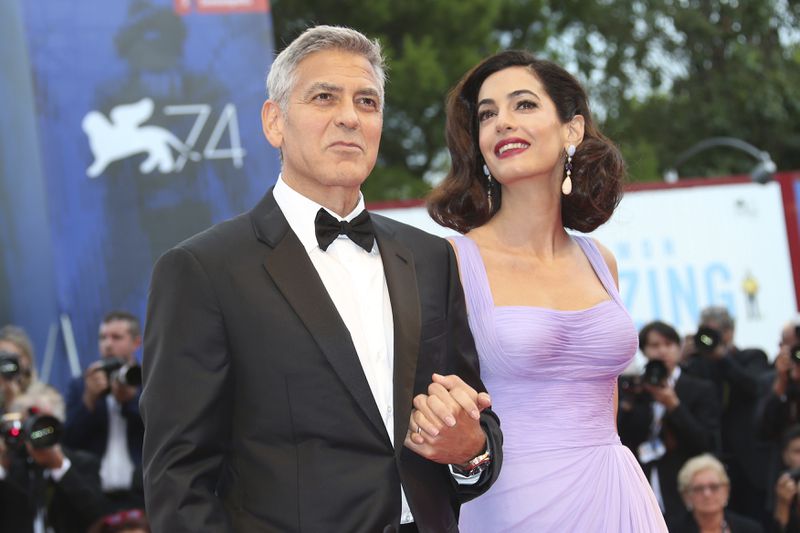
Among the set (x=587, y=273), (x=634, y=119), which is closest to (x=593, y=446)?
(x=587, y=273)

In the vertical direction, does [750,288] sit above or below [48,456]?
above

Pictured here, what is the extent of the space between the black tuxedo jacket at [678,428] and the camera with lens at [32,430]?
271 centimetres

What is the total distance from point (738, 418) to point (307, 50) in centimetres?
524

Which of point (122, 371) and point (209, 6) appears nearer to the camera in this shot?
point (122, 371)

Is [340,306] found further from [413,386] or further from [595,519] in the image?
[595,519]

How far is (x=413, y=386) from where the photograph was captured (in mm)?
2318

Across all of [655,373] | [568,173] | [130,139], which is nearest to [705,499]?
[655,373]

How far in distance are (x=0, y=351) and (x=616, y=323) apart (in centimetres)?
342

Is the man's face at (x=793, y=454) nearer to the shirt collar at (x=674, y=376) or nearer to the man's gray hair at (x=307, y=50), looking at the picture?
the shirt collar at (x=674, y=376)

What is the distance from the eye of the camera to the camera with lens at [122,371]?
563cm

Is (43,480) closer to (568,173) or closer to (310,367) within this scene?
(568,173)

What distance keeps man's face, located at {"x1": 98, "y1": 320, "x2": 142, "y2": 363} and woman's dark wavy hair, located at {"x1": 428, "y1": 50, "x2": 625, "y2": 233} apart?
9.26 feet

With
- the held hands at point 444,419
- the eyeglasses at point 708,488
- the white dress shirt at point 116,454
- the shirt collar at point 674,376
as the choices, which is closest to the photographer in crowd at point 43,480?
the white dress shirt at point 116,454

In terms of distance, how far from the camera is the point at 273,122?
2.54 meters
